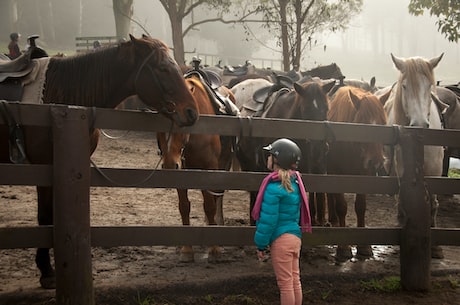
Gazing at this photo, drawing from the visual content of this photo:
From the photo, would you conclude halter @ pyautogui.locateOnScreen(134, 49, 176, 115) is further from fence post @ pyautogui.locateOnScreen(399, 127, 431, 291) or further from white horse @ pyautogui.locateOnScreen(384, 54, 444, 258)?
white horse @ pyautogui.locateOnScreen(384, 54, 444, 258)

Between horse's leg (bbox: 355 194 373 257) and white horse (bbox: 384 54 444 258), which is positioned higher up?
white horse (bbox: 384 54 444 258)

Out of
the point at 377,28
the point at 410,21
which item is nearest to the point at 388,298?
the point at 377,28

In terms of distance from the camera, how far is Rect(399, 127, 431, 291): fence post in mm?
4691

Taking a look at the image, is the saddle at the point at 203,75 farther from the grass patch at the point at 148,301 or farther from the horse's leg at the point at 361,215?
the grass patch at the point at 148,301

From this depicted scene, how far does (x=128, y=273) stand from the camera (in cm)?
491

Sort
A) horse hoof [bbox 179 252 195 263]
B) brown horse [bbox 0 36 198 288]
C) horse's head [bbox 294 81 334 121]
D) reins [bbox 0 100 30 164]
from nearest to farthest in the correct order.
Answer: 1. reins [bbox 0 100 30 164]
2. brown horse [bbox 0 36 198 288]
3. horse hoof [bbox 179 252 195 263]
4. horse's head [bbox 294 81 334 121]

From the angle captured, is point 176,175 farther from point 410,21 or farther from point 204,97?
point 410,21

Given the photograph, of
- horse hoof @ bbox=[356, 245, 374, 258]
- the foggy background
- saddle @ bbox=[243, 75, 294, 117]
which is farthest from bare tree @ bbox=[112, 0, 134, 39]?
horse hoof @ bbox=[356, 245, 374, 258]

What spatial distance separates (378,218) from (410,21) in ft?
404

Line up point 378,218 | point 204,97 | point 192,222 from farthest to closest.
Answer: point 378,218, point 192,222, point 204,97

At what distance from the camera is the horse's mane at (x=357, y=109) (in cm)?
617

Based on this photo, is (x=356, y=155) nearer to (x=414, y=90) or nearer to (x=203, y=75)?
(x=414, y=90)

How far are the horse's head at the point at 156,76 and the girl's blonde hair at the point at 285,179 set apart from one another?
1194mm

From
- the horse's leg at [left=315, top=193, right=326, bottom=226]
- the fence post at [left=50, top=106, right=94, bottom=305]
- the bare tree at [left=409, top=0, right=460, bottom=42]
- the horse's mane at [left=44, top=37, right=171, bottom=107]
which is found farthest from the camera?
the bare tree at [left=409, top=0, right=460, bottom=42]
